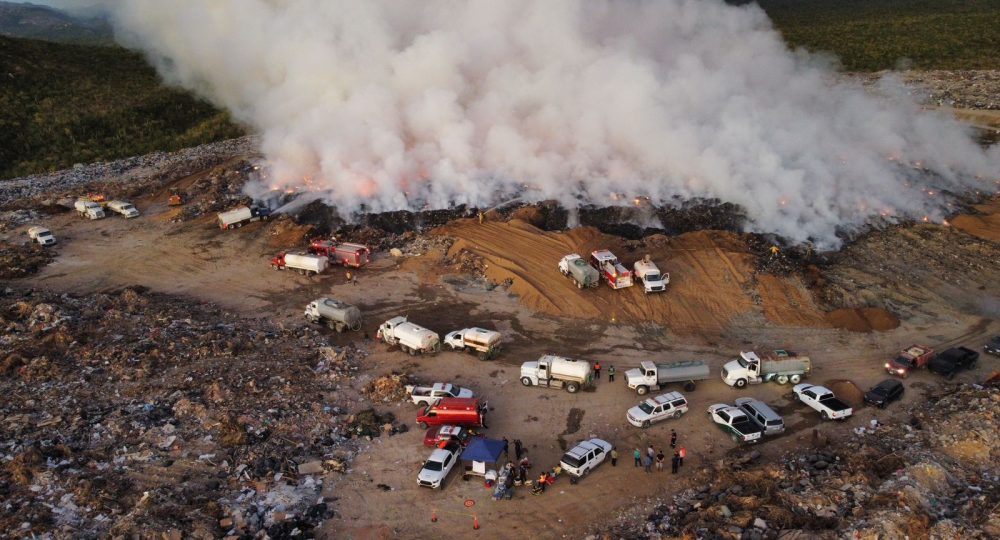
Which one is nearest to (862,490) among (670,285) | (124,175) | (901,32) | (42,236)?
(670,285)

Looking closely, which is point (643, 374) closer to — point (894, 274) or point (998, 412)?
point (998, 412)

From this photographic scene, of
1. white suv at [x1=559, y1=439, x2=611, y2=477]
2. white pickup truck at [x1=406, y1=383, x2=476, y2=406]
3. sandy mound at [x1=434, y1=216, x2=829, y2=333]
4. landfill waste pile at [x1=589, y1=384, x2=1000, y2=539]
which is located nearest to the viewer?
landfill waste pile at [x1=589, y1=384, x2=1000, y2=539]

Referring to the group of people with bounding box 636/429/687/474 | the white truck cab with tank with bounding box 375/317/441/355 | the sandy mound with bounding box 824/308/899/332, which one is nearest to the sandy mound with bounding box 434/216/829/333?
the sandy mound with bounding box 824/308/899/332

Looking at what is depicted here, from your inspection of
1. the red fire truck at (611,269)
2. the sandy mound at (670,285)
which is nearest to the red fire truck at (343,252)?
the sandy mound at (670,285)

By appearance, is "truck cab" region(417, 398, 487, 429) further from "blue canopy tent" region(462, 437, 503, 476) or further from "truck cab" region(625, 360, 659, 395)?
"truck cab" region(625, 360, 659, 395)

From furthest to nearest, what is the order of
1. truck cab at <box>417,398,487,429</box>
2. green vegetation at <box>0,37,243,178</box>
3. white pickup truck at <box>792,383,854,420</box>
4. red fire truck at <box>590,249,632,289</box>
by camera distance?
green vegetation at <box>0,37,243,178</box> → red fire truck at <box>590,249,632,289</box> → white pickup truck at <box>792,383,854,420</box> → truck cab at <box>417,398,487,429</box>

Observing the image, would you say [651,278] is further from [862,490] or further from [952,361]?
[862,490]
